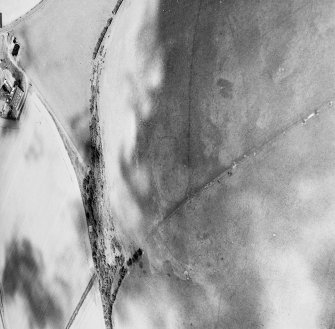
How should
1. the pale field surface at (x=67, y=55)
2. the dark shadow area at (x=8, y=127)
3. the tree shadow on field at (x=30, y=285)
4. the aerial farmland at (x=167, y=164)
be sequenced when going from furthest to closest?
1. the dark shadow area at (x=8, y=127)
2. the tree shadow on field at (x=30, y=285)
3. the pale field surface at (x=67, y=55)
4. the aerial farmland at (x=167, y=164)

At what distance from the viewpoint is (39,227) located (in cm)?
2252

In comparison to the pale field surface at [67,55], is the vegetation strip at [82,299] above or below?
below

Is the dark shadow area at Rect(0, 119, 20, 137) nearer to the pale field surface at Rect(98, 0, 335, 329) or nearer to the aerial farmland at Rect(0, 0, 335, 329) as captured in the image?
the aerial farmland at Rect(0, 0, 335, 329)

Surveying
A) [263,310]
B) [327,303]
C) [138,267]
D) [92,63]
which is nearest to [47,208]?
[138,267]

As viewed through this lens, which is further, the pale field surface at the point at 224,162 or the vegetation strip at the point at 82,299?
the vegetation strip at the point at 82,299

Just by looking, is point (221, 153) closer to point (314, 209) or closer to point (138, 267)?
point (314, 209)

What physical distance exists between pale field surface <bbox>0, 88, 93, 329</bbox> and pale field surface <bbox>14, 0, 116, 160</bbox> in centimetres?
82

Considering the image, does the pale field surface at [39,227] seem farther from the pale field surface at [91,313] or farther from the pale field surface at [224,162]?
the pale field surface at [224,162]

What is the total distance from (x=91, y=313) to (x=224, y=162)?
874cm

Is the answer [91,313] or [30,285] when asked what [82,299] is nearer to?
[91,313]

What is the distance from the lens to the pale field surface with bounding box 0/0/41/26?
23.4m

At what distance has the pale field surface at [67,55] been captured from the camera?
21.8m

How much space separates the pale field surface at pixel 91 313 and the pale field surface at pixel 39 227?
1.61 feet

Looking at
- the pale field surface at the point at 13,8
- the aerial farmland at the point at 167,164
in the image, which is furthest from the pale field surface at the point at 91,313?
the pale field surface at the point at 13,8
